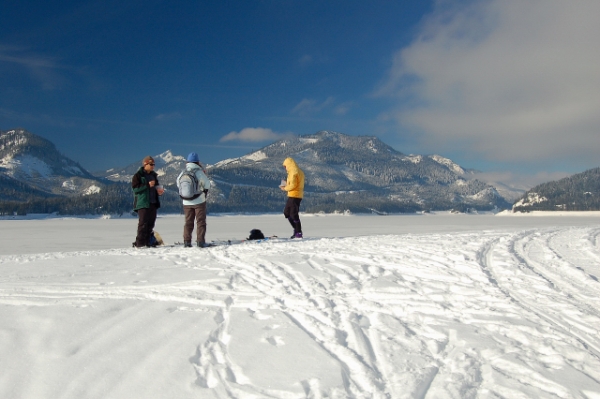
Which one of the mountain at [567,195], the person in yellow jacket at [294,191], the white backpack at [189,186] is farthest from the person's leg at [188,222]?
the mountain at [567,195]

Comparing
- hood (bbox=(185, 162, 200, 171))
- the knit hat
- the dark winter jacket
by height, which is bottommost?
the dark winter jacket

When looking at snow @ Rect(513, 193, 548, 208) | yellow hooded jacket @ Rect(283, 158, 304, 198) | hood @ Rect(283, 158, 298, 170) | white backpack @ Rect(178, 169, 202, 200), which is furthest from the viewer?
snow @ Rect(513, 193, 548, 208)

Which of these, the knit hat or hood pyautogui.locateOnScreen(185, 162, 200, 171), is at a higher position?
the knit hat

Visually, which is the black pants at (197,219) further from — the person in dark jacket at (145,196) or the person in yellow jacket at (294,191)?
the person in yellow jacket at (294,191)

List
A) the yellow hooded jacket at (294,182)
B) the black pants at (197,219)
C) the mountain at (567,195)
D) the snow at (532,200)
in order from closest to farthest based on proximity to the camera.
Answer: the black pants at (197,219) < the yellow hooded jacket at (294,182) < the mountain at (567,195) < the snow at (532,200)

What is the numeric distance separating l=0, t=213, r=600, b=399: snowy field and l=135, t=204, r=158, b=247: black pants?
8.03 feet

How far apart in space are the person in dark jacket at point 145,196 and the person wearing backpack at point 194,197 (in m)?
0.67

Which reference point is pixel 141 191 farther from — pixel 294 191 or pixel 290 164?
pixel 290 164

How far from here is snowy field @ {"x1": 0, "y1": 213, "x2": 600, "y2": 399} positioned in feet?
8.33

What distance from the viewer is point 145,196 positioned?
340 inches

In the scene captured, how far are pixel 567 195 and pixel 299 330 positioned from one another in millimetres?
169240

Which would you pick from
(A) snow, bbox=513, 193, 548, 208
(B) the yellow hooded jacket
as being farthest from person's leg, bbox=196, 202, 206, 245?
(A) snow, bbox=513, 193, 548, 208

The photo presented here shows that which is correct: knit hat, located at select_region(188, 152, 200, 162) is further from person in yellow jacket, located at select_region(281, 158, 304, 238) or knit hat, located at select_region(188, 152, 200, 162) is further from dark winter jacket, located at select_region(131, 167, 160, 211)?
person in yellow jacket, located at select_region(281, 158, 304, 238)

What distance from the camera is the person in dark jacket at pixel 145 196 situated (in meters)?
8.60
